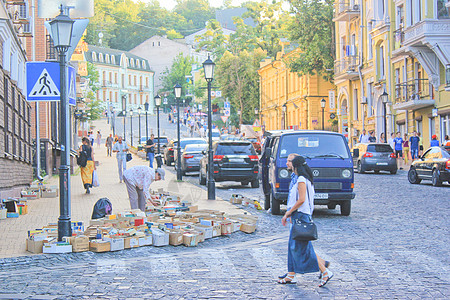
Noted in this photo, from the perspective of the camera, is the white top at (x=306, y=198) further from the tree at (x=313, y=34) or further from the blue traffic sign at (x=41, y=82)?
the tree at (x=313, y=34)

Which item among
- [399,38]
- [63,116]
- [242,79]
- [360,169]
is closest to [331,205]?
[63,116]

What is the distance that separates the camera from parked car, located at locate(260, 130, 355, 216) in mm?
15734

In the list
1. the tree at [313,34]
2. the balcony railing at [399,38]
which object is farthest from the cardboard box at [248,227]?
the tree at [313,34]

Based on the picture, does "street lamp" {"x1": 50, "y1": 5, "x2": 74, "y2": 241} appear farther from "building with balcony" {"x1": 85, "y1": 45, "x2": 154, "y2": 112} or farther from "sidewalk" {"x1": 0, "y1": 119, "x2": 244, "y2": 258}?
"building with balcony" {"x1": 85, "y1": 45, "x2": 154, "y2": 112}

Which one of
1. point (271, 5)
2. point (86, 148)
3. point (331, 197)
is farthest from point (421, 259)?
point (271, 5)

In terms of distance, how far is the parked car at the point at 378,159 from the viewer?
1325 inches

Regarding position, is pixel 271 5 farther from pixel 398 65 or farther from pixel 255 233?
pixel 255 233

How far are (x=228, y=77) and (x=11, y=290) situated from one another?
78535mm

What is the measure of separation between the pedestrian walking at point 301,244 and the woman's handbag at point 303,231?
0.08m

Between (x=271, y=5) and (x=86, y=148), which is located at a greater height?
(x=271, y=5)

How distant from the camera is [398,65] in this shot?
4647 centimetres

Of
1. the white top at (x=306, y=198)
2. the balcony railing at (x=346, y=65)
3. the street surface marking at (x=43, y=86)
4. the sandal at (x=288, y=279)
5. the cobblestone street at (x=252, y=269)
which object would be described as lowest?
the cobblestone street at (x=252, y=269)

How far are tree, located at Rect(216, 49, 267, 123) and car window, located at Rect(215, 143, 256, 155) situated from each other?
200ft

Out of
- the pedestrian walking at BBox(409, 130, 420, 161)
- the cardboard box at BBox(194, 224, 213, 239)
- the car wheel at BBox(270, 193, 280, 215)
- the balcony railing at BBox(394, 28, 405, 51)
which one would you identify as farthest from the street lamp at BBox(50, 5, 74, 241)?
the balcony railing at BBox(394, 28, 405, 51)
